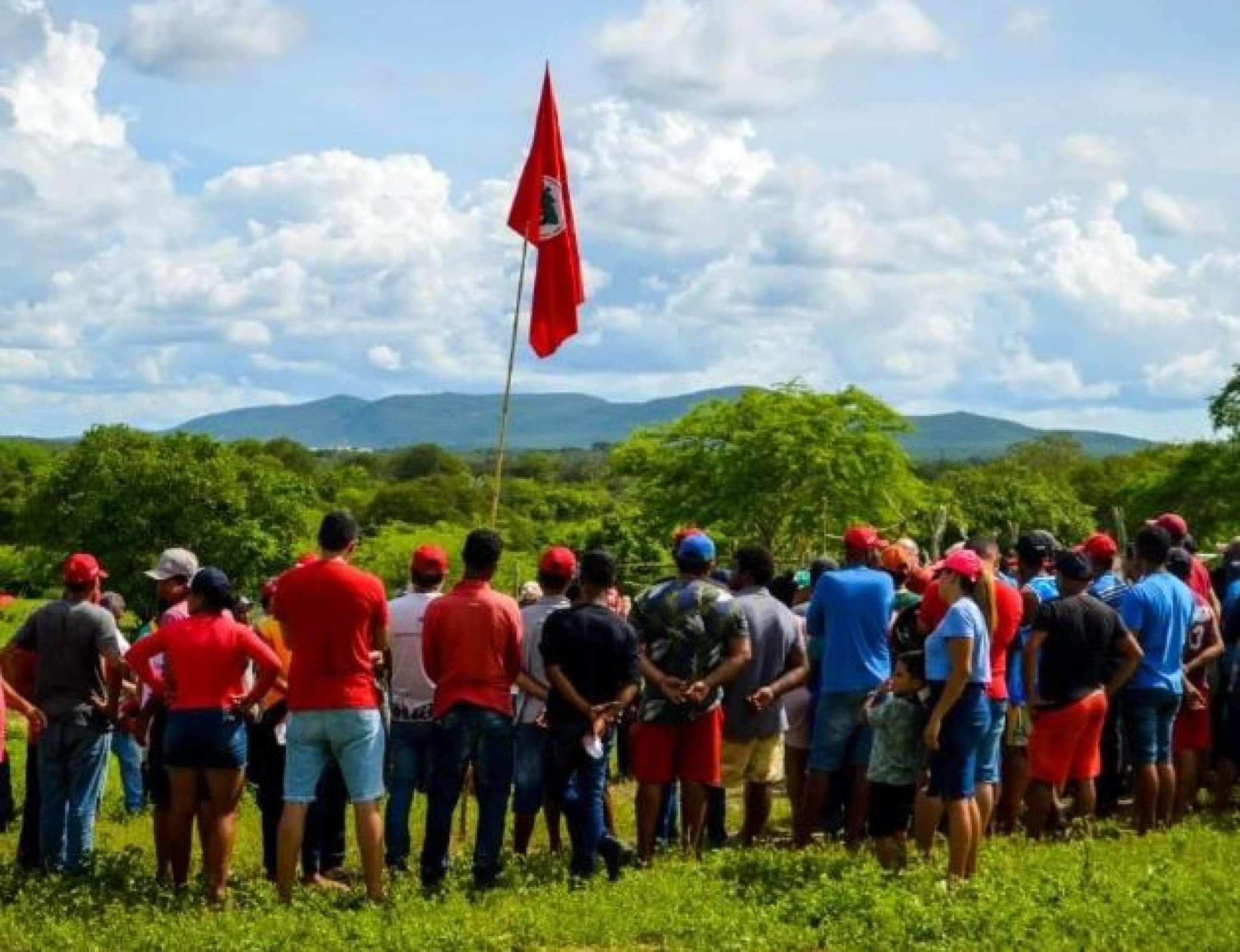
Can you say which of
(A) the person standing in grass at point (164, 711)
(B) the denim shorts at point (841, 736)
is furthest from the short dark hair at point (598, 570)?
(A) the person standing in grass at point (164, 711)

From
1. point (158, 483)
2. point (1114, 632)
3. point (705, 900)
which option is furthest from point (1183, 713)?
point (158, 483)

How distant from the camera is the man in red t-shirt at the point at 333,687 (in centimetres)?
916

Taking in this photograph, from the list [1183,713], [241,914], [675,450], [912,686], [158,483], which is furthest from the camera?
[158,483]

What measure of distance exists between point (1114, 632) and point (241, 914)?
18.7 feet

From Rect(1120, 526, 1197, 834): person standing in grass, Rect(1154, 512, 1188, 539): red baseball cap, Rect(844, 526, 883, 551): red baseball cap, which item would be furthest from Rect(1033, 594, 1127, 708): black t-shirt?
Rect(1154, 512, 1188, 539): red baseball cap

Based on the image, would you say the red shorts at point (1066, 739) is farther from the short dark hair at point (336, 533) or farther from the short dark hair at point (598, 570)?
the short dark hair at point (336, 533)

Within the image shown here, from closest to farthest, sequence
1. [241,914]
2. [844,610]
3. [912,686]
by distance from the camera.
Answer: [241,914], [912,686], [844,610]

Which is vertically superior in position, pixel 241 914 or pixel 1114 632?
pixel 1114 632

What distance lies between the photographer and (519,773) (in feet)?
35.1

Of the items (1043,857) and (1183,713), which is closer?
(1043,857)

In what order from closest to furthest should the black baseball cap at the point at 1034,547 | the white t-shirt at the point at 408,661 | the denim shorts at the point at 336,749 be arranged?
the denim shorts at the point at 336,749, the white t-shirt at the point at 408,661, the black baseball cap at the point at 1034,547

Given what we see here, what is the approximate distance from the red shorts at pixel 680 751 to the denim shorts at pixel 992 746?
1.60 meters

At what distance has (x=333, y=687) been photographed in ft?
30.1

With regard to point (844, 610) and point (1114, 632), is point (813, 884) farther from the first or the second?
point (1114, 632)
